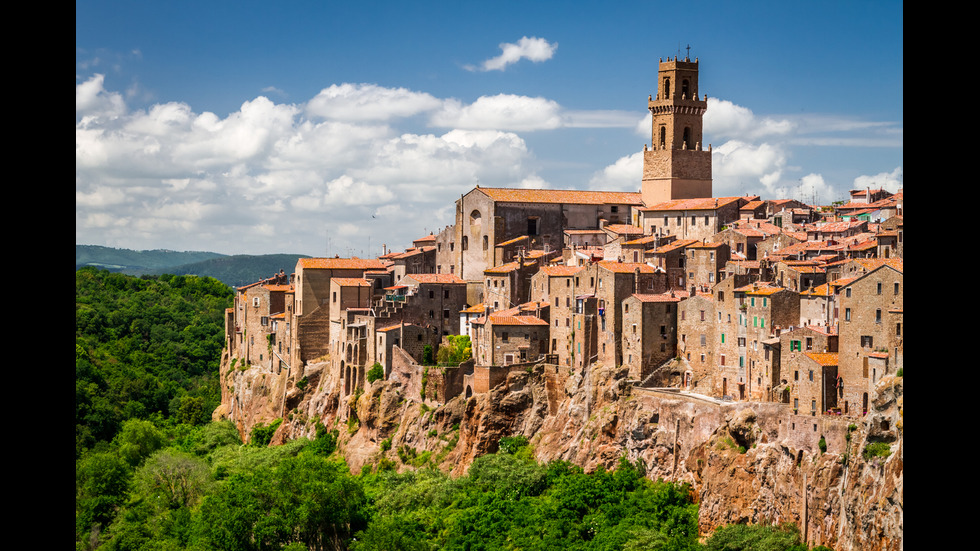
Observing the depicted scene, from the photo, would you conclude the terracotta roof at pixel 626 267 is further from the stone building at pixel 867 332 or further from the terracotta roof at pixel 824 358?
the stone building at pixel 867 332

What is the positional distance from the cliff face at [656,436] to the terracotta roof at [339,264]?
559 cm

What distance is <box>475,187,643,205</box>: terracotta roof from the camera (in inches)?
2467

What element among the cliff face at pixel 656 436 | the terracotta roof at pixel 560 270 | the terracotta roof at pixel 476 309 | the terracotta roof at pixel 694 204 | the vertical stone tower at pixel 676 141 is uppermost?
the vertical stone tower at pixel 676 141

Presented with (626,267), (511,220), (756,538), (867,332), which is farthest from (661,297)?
(511,220)

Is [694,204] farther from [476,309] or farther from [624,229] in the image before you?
[476,309]

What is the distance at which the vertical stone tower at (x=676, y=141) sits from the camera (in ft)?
214

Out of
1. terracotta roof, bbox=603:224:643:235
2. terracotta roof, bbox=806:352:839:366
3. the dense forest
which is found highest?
terracotta roof, bbox=603:224:643:235

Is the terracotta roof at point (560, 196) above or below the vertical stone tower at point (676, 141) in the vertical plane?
below

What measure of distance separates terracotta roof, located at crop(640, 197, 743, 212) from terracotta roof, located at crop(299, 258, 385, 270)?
15819mm

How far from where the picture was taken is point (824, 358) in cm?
3838

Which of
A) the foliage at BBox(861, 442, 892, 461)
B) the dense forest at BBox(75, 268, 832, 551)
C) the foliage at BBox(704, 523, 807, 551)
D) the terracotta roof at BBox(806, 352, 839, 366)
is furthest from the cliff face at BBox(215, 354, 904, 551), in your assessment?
the terracotta roof at BBox(806, 352, 839, 366)

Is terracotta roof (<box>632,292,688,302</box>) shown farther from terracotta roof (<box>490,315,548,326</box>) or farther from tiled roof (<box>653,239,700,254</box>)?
terracotta roof (<box>490,315,548,326</box>)

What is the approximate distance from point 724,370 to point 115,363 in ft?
186

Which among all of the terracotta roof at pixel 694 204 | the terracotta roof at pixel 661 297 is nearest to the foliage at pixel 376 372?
the terracotta roof at pixel 661 297
